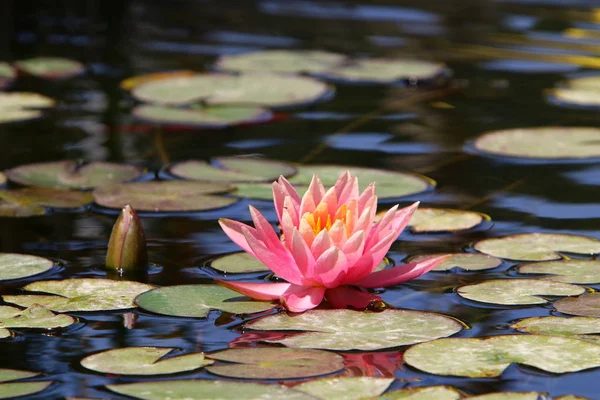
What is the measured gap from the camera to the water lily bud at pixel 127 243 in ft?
7.46

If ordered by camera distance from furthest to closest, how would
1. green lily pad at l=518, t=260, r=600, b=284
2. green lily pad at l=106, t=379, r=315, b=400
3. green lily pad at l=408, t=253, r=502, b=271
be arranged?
1. green lily pad at l=408, t=253, r=502, b=271
2. green lily pad at l=518, t=260, r=600, b=284
3. green lily pad at l=106, t=379, r=315, b=400

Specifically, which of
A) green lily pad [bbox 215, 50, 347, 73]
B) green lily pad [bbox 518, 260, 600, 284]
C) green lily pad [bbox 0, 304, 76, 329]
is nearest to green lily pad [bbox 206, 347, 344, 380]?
green lily pad [bbox 0, 304, 76, 329]

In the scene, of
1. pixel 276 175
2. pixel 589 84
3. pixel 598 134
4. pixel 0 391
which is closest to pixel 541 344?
pixel 0 391

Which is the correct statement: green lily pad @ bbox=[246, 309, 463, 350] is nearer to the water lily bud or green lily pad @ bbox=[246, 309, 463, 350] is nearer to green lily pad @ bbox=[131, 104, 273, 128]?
the water lily bud

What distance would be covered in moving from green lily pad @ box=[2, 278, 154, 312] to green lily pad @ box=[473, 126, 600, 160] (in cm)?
155

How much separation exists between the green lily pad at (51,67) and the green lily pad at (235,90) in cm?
52

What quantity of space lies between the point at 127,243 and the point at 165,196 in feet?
1.88

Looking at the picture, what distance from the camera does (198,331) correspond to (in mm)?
1953

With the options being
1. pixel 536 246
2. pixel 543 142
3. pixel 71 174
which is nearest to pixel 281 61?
pixel 543 142

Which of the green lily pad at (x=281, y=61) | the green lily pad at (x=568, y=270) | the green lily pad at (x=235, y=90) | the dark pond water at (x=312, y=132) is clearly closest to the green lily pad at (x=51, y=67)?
the dark pond water at (x=312, y=132)

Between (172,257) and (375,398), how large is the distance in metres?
0.90

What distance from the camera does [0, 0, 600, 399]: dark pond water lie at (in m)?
1.96

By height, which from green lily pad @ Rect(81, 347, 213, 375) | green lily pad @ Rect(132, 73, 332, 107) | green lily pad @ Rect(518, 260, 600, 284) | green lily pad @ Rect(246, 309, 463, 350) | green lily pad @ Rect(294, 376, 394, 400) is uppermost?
green lily pad @ Rect(132, 73, 332, 107)

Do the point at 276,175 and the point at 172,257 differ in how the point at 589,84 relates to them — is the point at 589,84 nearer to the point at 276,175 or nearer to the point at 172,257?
the point at 276,175
